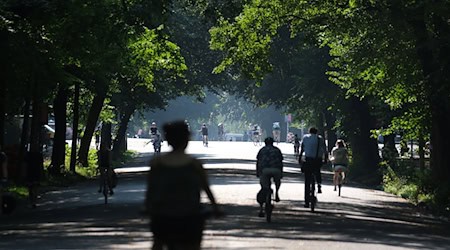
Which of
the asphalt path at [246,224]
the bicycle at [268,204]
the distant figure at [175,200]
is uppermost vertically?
the distant figure at [175,200]

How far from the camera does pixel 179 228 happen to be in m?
9.88

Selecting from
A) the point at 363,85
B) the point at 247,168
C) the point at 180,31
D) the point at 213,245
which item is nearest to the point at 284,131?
the point at 180,31

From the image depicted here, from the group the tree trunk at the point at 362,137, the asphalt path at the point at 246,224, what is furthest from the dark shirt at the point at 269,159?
the tree trunk at the point at 362,137

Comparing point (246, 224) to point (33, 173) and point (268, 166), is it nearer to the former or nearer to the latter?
point (268, 166)

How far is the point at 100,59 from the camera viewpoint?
3528 centimetres

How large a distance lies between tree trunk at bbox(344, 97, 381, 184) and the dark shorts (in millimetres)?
39886

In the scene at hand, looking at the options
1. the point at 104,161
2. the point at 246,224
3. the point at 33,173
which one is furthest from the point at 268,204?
the point at 33,173

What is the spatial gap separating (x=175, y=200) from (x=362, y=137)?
41351 millimetres

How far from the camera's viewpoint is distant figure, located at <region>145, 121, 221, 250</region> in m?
9.89

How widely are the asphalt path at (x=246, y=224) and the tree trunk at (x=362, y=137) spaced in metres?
14.3

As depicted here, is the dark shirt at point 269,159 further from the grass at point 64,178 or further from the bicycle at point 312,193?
the grass at point 64,178

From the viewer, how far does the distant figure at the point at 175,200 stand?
389 inches

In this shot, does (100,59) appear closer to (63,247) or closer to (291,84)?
(63,247)

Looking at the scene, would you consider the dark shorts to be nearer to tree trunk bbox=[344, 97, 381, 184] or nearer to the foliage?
the foliage
